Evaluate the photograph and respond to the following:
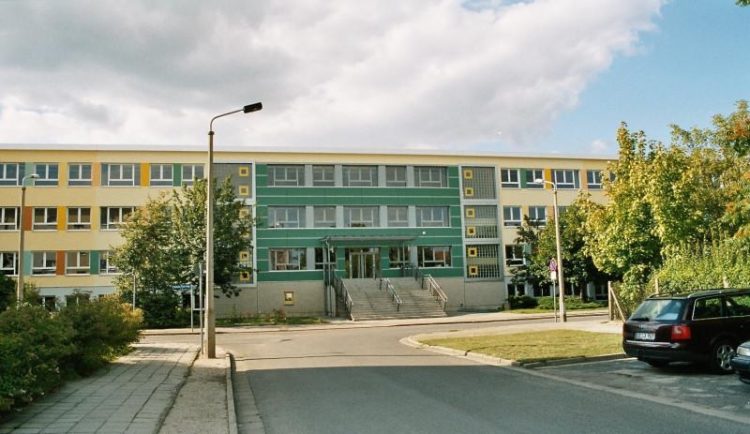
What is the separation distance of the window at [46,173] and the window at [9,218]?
2352mm

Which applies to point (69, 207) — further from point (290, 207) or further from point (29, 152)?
point (290, 207)

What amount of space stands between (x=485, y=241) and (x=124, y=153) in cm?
2630

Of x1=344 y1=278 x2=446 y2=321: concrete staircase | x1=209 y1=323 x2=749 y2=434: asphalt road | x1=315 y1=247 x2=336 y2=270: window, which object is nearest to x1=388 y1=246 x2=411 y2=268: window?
x1=344 y1=278 x2=446 y2=321: concrete staircase

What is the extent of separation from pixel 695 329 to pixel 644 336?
0.95 metres

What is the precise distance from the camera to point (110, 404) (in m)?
9.70

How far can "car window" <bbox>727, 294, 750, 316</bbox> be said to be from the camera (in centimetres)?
1297

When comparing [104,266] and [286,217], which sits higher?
[286,217]

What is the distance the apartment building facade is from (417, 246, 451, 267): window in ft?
0.25

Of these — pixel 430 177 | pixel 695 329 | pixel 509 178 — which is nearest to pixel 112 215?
pixel 430 177

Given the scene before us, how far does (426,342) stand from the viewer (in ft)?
72.0

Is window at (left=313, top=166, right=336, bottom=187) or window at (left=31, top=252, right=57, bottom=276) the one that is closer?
window at (left=31, top=252, right=57, bottom=276)

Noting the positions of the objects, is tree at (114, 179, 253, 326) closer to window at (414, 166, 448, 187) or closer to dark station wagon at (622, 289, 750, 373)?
window at (414, 166, 448, 187)

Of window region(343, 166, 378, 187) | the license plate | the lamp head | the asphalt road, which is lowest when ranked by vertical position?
the asphalt road

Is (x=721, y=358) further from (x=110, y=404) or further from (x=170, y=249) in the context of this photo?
(x=170, y=249)
